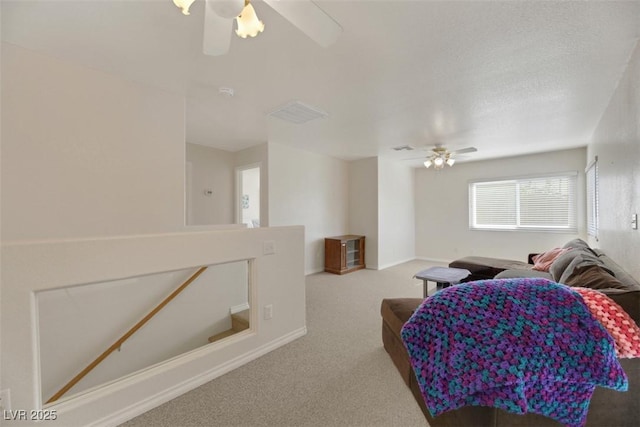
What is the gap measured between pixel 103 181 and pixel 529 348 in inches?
128

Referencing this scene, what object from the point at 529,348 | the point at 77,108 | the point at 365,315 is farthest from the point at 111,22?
the point at 365,315

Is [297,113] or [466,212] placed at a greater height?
[297,113]

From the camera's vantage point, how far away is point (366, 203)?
593 cm

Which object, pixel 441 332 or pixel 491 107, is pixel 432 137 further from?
pixel 441 332

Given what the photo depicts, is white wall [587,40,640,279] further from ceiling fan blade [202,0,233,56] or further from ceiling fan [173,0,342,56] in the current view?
ceiling fan blade [202,0,233,56]

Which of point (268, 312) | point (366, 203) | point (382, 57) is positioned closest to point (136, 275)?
point (268, 312)

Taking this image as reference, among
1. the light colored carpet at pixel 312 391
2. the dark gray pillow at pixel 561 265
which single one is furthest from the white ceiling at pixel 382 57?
the light colored carpet at pixel 312 391

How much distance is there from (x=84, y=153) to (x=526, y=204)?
23.6 ft

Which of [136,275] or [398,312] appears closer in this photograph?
[136,275]

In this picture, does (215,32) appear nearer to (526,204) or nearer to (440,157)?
(440,157)

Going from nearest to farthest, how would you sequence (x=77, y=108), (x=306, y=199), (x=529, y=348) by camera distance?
1. (x=529, y=348)
2. (x=77, y=108)
3. (x=306, y=199)

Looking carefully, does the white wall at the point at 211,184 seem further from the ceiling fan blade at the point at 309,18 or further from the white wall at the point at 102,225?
the ceiling fan blade at the point at 309,18

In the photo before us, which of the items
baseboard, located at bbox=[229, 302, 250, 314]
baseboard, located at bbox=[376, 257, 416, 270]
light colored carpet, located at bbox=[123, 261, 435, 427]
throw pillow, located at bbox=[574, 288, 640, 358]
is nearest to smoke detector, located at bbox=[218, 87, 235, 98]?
baseboard, located at bbox=[229, 302, 250, 314]

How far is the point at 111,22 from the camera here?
1671 millimetres
